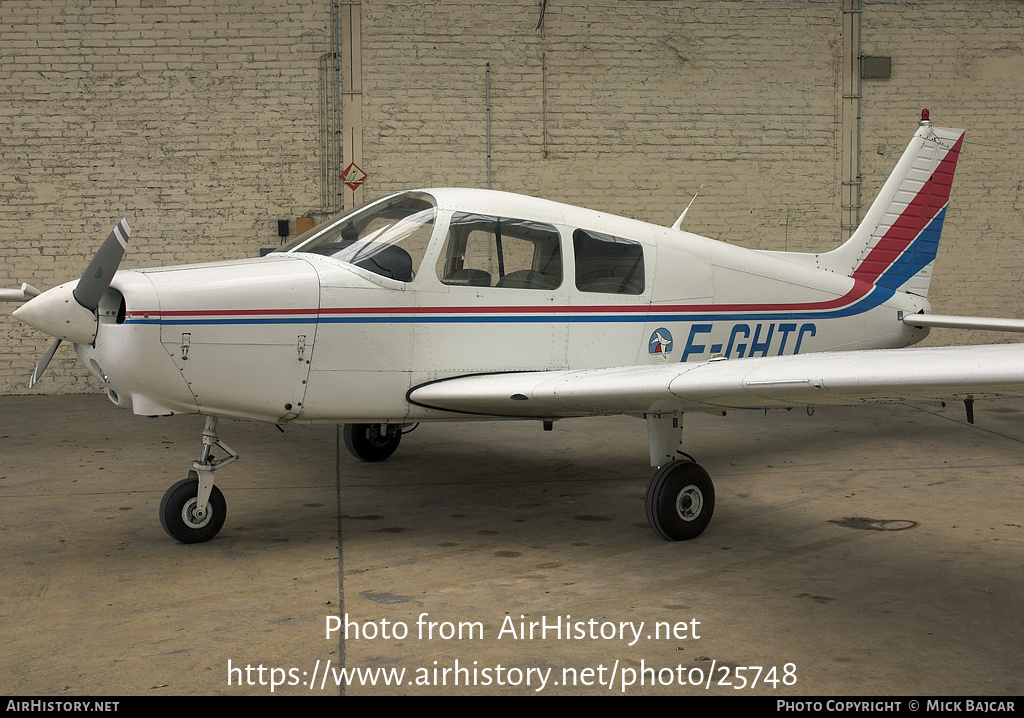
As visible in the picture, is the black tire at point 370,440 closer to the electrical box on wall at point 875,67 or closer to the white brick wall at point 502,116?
the white brick wall at point 502,116

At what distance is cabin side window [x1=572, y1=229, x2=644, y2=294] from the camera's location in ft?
18.7

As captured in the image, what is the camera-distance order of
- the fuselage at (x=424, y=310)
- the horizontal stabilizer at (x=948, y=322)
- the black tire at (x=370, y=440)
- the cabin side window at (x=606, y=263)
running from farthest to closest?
the black tire at (x=370, y=440)
the horizontal stabilizer at (x=948, y=322)
the cabin side window at (x=606, y=263)
the fuselage at (x=424, y=310)

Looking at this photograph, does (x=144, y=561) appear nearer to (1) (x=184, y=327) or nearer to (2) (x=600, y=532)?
(1) (x=184, y=327)

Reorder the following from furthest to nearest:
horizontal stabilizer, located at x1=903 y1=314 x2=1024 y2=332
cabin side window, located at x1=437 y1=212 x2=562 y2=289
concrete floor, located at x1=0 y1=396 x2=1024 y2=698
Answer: horizontal stabilizer, located at x1=903 y1=314 x2=1024 y2=332
cabin side window, located at x1=437 y1=212 x2=562 y2=289
concrete floor, located at x1=0 y1=396 x2=1024 y2=698

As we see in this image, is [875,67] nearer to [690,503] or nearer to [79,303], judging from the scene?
[690,503]

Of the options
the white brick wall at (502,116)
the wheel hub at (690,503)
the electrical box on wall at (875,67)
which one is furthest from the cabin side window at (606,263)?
the electrical box on wall at (875,67)

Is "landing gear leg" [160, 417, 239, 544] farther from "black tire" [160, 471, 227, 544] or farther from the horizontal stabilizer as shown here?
the horizontal stabilizer

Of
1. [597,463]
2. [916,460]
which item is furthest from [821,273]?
[597,463]

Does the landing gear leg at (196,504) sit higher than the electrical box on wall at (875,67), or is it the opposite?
the electrical box on wall at (875,67)

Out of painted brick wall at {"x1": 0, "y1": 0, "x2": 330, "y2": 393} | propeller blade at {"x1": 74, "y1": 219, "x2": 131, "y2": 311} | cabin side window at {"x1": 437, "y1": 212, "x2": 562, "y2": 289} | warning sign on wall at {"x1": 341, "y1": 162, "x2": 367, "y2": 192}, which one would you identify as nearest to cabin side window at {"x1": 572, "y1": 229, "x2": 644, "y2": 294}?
cabin side window at {"x1": 437, "y1": 212, "x2": 562, "y2": 289}

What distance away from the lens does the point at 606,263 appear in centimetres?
577

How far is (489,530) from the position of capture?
5281 millimetres

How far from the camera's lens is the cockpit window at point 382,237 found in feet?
17.0

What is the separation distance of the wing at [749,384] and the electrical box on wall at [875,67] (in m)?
9.05
